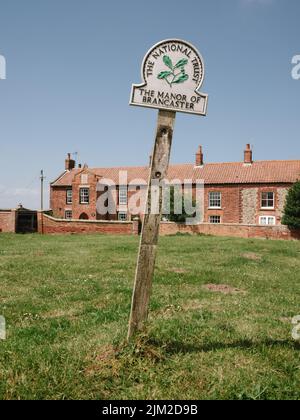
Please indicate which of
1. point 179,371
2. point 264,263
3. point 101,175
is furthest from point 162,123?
point 101,175

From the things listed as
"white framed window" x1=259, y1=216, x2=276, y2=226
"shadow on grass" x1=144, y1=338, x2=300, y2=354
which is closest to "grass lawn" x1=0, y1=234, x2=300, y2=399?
"shadow on grass" x1=144, y1=338, x2=300, y2=354

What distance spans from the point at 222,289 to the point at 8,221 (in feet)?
103

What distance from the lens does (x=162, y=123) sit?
4.93m

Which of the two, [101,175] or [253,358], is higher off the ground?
[101,175]

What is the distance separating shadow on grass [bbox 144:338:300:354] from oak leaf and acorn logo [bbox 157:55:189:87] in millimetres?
3624

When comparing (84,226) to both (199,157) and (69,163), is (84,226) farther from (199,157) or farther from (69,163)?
(69,163)

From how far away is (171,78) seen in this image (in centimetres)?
491

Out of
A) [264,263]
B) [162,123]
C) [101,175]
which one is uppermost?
[101,175]

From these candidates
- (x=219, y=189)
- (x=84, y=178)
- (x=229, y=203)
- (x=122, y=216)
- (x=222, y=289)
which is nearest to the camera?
(x=222, y=289)

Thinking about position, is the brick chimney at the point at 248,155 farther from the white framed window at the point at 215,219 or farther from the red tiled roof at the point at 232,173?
the white framed window at the point at 215,219

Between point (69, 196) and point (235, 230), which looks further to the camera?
point (69, 196)

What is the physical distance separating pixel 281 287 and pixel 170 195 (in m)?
28.9

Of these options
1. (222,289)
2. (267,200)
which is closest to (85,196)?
(267,200)
